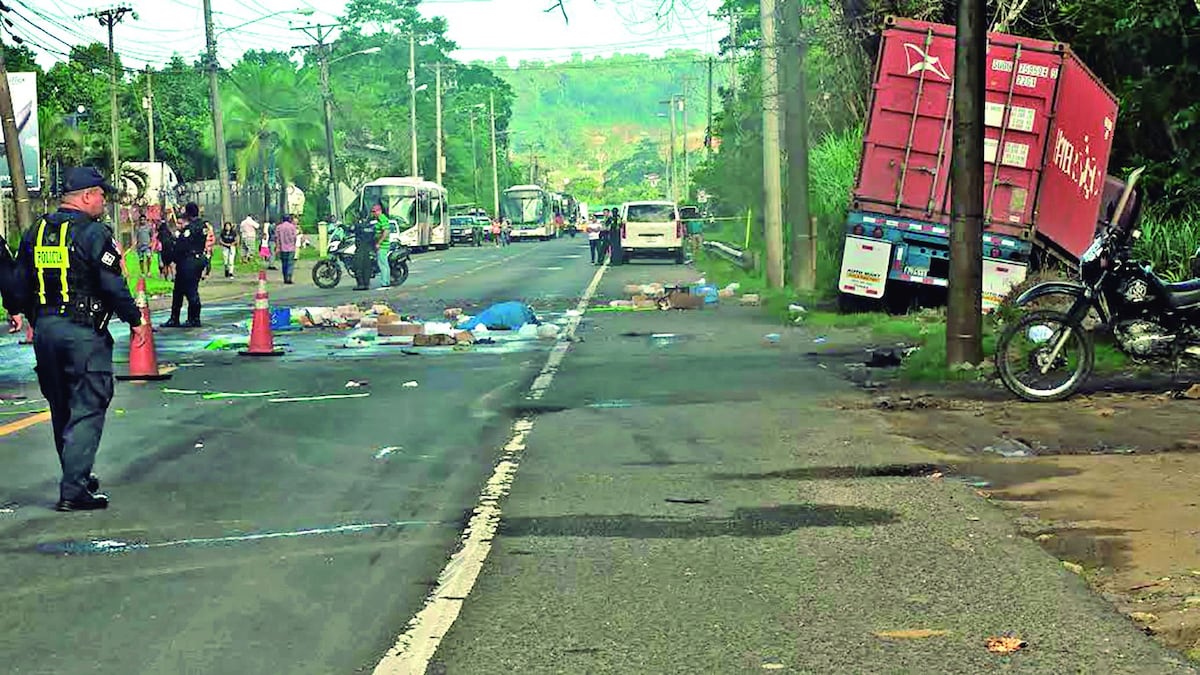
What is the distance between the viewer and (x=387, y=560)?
769 centimetres

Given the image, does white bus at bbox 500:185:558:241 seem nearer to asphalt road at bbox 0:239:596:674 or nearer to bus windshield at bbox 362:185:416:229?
bus windshield at bbox 362:185:416:229

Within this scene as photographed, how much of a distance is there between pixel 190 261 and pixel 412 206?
153ft

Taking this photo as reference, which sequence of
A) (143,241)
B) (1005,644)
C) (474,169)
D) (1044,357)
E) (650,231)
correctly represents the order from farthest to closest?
(474,169) < (650,231) < (143,241) < (1044,357) < (1005,644)

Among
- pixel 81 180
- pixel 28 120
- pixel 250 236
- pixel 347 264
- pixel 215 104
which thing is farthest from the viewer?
pixel 250 236

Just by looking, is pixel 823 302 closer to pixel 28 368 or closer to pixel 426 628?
pixel 28 368

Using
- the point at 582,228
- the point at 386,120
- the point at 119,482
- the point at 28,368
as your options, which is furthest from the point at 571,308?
the point at 582,228

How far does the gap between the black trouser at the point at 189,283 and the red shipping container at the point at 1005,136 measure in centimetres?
940

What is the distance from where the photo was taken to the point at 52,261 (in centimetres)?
916

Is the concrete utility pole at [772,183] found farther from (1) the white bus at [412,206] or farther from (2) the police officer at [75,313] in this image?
(1) the white bus at [412,206]

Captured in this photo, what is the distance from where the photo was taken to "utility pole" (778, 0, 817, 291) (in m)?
29.2

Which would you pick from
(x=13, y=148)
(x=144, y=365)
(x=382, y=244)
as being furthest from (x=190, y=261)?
(x=382, y=244)

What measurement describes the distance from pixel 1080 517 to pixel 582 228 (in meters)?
123

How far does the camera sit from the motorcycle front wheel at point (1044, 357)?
13.1 meters

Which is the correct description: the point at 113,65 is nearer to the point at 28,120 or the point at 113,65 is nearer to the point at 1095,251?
the point at 28,120
